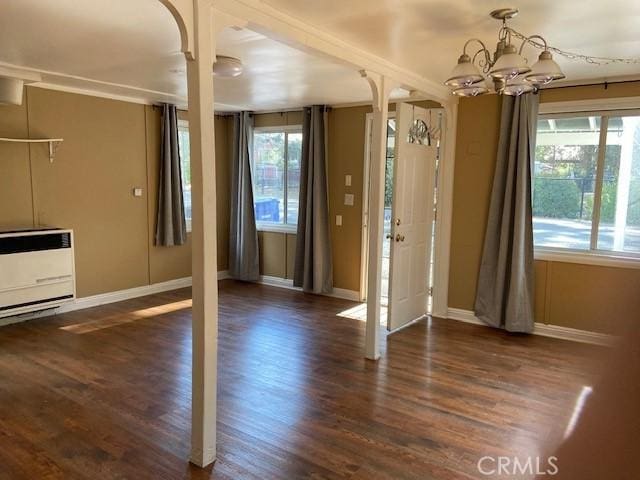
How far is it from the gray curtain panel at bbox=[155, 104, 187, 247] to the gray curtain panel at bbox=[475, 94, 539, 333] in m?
3.82

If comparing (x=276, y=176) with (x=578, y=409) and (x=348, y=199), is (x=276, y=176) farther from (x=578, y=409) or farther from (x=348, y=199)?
(x=578, y=409)

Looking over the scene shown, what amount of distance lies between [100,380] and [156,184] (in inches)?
123

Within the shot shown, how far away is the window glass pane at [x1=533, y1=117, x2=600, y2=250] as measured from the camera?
4.42m

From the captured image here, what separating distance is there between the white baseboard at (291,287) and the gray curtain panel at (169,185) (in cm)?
143

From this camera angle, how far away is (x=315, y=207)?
19.6 feet

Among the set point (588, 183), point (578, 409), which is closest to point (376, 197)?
point (588, 183)

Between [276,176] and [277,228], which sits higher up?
[276,176]

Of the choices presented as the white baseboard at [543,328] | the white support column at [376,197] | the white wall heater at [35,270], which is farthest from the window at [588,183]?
the white wall heater at [35,270]

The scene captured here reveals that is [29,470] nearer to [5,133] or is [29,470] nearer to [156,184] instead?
[5,133]

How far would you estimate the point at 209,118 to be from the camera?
7.48ft

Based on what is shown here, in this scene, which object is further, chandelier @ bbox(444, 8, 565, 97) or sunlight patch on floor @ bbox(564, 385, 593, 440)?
chandelier @ bbox(444, 8, 565, 97)

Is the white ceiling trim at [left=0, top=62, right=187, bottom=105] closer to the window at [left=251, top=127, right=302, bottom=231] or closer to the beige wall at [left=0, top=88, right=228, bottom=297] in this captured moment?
the beige wall at [left=0, top=88, right=228, bottom=297]

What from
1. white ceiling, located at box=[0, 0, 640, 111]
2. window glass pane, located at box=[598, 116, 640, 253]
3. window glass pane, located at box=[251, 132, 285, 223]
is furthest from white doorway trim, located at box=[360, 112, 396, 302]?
window glass pane, located at box=[598, 116, 640, 253]

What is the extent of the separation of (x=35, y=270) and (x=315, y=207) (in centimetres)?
316
